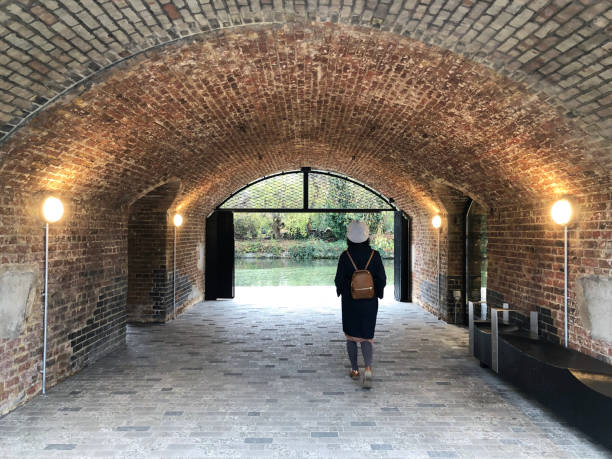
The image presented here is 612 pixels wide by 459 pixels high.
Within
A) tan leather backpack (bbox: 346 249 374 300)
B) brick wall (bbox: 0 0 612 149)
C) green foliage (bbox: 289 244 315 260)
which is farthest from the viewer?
green foliage (bbox: 289 244 315 260)

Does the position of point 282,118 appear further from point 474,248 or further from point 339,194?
point 339,194

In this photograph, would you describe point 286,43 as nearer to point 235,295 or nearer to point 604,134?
point 604,134

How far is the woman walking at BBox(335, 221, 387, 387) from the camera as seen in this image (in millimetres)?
5332

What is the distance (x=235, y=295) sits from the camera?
13.7m

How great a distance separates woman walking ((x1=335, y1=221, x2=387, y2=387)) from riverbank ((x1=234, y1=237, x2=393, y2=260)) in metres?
26.9

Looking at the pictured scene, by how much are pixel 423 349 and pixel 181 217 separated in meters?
6.07

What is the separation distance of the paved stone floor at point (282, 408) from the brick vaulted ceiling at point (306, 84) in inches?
99.8

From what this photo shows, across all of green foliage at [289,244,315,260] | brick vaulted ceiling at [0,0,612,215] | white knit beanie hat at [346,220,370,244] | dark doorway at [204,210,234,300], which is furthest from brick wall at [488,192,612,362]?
green foliage at [289,244,315,260]

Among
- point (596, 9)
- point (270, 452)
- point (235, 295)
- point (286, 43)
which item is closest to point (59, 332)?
point (270, 452)

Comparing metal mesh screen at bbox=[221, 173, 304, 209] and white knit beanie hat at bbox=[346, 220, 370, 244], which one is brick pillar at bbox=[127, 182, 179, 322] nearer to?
metal mesh screen at bbox=[221, 173, 304, 209]

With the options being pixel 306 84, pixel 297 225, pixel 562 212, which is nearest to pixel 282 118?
pixel 306 84

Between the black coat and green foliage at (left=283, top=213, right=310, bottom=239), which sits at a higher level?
green foliage at (left=283, top=213, right=310, bottom=239)

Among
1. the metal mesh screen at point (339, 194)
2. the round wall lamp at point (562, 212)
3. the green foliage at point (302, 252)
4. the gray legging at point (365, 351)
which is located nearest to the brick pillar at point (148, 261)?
the metal mesh screen at point (339, 194)

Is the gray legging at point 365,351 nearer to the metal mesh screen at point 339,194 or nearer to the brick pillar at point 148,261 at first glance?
the brick pillar at point 148,261
